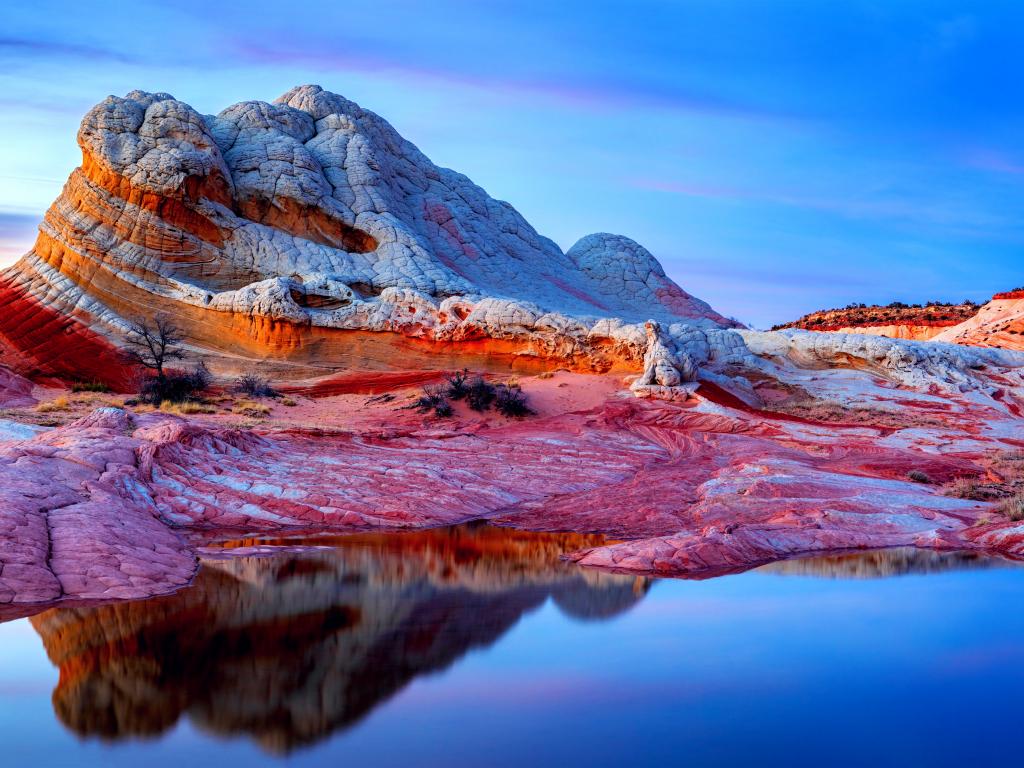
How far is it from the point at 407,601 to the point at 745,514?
6703mm

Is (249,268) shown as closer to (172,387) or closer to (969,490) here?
(172,387)

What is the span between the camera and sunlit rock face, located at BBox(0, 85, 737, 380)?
29922 mm

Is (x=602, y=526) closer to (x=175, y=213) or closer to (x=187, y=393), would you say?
(x=187, y=393)

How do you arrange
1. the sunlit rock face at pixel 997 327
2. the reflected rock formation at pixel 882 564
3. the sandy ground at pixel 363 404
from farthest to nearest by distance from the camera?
the sunlit rock face at pixel 997 327 < the sandy ground at pixel 363 404 < the reflected rock formation at pixel 882 564

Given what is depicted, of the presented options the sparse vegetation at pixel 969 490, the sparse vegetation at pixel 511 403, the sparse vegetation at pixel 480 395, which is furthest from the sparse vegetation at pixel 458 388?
the sparse vegetation at pixel 969 490

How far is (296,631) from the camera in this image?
9.94 meters

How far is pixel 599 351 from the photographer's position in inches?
1157

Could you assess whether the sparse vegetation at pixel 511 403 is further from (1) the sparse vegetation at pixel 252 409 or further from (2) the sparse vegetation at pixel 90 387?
(2) the sparse vegetation at pixel 90 387

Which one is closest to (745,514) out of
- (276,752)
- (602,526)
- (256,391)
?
(602,526)

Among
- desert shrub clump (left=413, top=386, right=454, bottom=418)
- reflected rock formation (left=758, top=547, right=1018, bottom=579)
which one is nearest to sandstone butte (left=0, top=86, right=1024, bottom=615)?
reflected rock formation (left=758, top=547, right=1018, bottom=579)

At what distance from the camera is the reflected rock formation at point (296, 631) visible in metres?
7.66

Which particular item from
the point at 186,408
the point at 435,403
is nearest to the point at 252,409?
the point at 186,408

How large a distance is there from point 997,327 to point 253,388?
121ft

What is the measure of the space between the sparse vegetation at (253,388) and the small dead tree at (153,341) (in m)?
2.29
